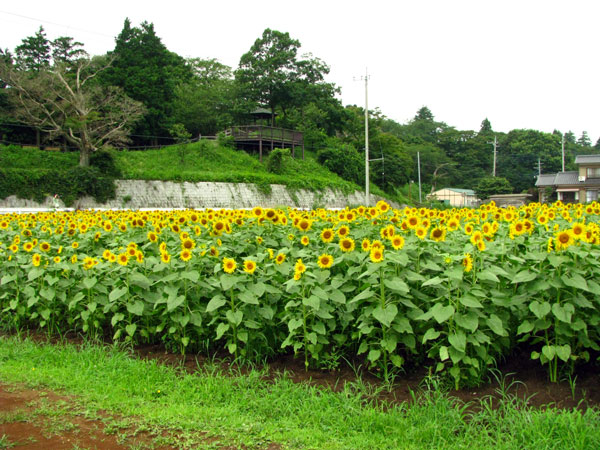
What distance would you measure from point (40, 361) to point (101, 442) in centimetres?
195

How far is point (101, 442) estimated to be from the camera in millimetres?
3102

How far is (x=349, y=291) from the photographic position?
402 cm

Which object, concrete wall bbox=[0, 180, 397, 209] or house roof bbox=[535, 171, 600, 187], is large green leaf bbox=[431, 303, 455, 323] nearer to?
concrete wall bbox=[0, 180, 397, 209]

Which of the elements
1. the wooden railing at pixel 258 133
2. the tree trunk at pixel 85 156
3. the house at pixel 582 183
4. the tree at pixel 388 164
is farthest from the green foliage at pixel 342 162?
the tree trunk at pixel 85 156

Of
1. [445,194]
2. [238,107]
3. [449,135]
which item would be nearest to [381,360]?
[238,107]

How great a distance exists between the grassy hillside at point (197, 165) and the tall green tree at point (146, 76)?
469 cm

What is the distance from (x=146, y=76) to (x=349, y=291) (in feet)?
138

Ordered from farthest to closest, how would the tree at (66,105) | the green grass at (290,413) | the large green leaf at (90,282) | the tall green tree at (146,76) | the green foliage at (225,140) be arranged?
the green foliage at (225,140), the tall green tree at (146,76), the tree at (66,105), the large green leaf at (90,282), the green grass at (290,413)

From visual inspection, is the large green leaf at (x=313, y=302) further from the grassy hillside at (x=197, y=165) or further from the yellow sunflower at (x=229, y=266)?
the grassy hillside at (x=197, y=165)

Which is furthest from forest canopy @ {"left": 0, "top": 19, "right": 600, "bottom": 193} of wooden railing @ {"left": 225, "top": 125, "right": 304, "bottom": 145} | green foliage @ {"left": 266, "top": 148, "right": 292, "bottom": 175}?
green foliage @ {"left": 266, "top": 148, "right": 292, "bottom": 175}

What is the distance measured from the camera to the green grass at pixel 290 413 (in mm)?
2896

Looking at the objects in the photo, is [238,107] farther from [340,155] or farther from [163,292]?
[163,292]

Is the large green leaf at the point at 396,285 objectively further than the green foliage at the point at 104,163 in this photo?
No

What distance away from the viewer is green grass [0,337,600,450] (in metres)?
Result: 2.90
